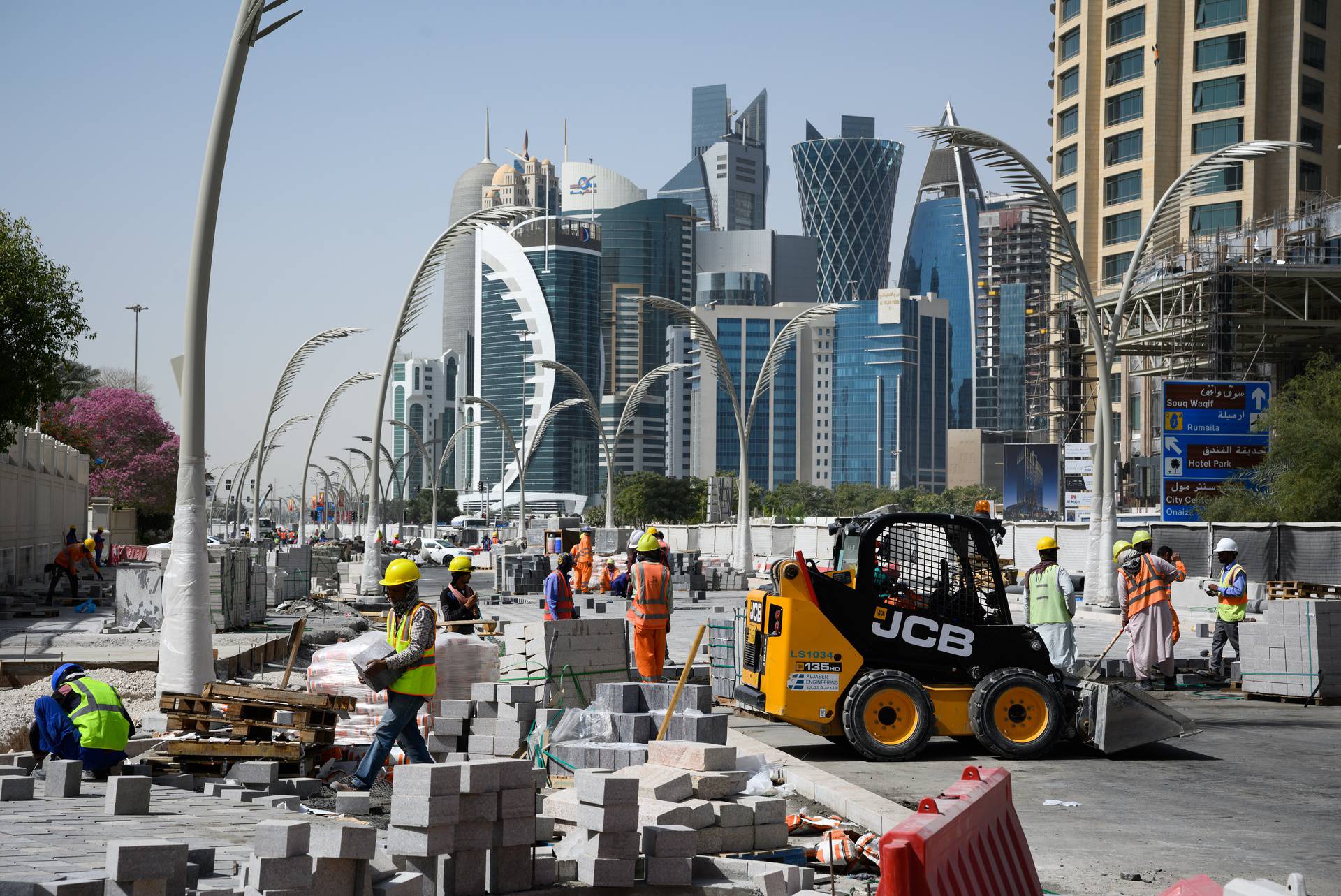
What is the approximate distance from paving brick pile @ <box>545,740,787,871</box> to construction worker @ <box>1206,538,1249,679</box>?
35.1 ft

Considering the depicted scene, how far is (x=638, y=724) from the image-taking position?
10531 millimetres

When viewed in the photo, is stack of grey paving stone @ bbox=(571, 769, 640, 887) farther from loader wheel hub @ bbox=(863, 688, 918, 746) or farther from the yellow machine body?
loader wheel hub @ bbox=(863, 688, 918, 746)

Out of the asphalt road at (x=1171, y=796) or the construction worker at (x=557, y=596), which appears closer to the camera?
the asphalt road at (x=1171, y=796)

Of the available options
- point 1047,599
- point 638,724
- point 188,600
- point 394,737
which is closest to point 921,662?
point 638,724

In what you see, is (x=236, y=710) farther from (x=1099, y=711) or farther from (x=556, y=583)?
(x=1099, y=711)

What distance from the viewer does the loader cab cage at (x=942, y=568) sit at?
39.5ft

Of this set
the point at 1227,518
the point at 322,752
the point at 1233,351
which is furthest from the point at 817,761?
the point at 1233,351

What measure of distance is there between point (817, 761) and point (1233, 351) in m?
37.7

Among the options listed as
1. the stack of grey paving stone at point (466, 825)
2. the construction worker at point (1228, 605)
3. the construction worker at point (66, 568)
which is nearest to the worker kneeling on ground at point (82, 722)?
the stack of grey paving stone at point (466, 825)

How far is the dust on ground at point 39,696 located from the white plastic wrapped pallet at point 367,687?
1.65m

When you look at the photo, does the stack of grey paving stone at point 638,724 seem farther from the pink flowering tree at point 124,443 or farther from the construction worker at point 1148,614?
the pink flowering tree at point 124,443

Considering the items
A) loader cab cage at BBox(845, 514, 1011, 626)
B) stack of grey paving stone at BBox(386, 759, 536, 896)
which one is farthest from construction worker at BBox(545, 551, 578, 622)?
stack of grey paving stone at BBox(386, 759, 536, 896)

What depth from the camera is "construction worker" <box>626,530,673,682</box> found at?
13625 millimetres

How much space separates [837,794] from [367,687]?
219 inches
